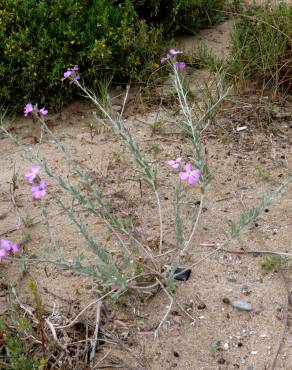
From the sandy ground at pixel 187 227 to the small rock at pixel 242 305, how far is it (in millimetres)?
19

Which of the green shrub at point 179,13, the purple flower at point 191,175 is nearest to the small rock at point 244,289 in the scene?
the purple flower at point 191,175

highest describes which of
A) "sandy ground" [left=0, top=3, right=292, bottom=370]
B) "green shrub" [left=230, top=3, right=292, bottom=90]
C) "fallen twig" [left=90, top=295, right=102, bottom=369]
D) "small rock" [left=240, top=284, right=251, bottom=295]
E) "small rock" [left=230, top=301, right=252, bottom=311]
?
"green shrub" [left=230, top=3, right=292, bottom=90]

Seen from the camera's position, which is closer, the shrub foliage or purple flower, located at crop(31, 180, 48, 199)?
purple flower, located at crop(31, 180, 48, 199)

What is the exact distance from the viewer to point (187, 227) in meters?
3.08

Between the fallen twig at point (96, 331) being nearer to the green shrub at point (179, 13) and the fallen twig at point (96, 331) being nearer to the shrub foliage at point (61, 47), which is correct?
the shrub foliage at point (61, 47)

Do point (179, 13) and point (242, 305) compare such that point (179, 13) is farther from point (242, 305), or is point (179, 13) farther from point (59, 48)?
point (242, 305)

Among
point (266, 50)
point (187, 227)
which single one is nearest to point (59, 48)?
point (266, 50)

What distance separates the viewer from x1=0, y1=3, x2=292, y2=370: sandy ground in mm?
2453

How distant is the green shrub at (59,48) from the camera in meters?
4.20

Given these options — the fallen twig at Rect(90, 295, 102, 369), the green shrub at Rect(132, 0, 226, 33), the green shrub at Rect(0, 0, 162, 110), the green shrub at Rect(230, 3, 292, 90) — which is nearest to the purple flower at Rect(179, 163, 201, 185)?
the fallen twig at Rect(90, 295, 102, 369)

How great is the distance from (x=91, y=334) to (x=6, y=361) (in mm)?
361

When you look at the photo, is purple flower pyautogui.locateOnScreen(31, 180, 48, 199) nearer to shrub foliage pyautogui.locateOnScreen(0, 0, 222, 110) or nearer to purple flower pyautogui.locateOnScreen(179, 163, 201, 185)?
purple flower pyautogui.locateOnScreen(179, 163, 201, 185)

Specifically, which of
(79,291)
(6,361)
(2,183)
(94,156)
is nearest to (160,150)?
(94,156)

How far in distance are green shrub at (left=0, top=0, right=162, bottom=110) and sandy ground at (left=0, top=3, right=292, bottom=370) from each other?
220 millimetres
